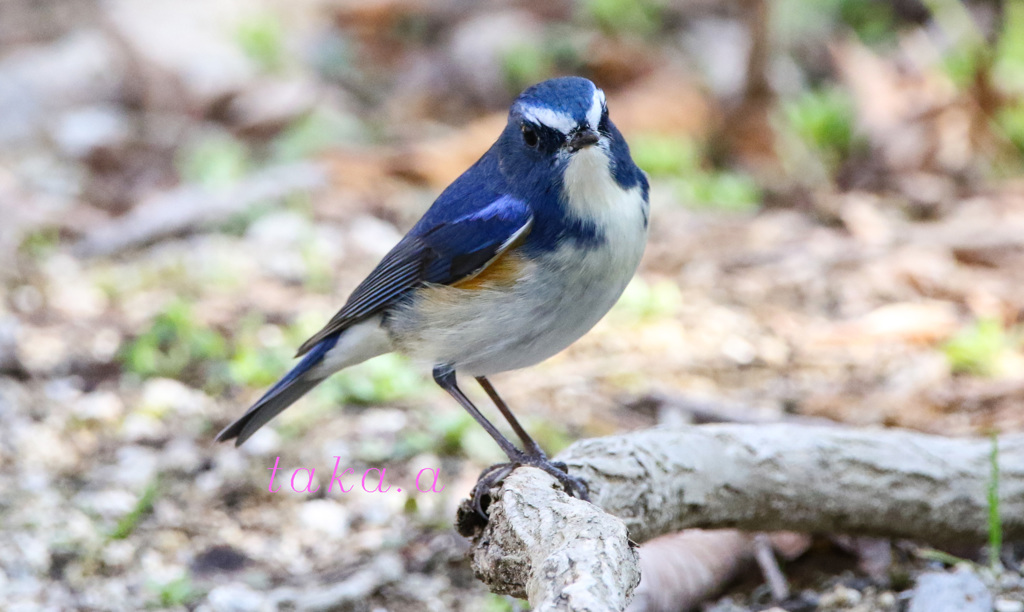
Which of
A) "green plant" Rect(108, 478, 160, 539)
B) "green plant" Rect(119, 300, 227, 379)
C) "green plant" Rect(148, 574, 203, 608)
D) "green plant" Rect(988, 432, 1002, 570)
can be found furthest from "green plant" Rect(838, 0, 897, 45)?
"green plant" Rect(148, 574, 203, 608)

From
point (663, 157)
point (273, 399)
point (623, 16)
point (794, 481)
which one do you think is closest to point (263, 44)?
point (623, 16)

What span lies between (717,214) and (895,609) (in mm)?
3810

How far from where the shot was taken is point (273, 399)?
3.80 m

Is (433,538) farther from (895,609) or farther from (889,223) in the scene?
(889,223)

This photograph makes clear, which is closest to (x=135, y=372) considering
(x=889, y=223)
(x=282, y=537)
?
(x=282, y=537)

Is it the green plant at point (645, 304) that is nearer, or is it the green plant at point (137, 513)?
the green plant at point (137, 513)

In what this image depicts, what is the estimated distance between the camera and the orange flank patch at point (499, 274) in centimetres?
321

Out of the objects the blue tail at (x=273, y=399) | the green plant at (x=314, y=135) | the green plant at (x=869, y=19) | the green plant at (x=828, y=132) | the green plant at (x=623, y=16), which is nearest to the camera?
the blue tail at (x=273, y=399)

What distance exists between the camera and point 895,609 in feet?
10.7

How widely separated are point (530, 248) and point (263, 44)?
603 cm

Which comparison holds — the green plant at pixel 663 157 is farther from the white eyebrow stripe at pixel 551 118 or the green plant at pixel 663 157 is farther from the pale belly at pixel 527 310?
the white eyebrow stripe at pixel 551 118

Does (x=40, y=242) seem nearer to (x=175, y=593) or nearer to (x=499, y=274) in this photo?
(x=175, y=593)

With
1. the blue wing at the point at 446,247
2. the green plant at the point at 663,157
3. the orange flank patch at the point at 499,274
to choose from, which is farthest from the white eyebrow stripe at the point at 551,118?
the green plant at the point at 663,157

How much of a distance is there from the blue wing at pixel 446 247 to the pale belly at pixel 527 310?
83mm
